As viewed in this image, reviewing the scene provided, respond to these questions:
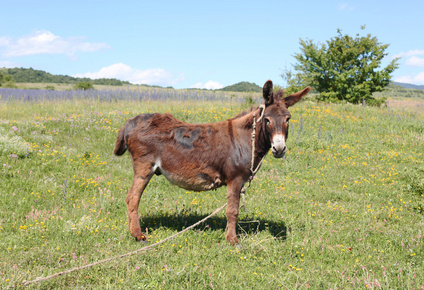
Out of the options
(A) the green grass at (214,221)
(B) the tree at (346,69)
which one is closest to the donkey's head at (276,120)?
(A) the green grass at (214,221)

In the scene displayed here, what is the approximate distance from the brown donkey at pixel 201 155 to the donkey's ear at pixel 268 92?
0.28ft

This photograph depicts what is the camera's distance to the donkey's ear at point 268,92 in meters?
4.52

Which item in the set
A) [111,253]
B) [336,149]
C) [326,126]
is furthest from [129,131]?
[326,126]

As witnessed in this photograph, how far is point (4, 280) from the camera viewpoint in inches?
141

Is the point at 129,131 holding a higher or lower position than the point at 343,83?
lower

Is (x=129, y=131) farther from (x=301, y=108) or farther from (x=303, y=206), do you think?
(x=301, y=108)

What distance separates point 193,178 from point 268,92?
1799 mm

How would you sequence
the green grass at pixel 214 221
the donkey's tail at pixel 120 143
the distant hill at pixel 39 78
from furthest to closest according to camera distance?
the distant hill at pixel 39 78 → the donkey's tail at pixel 120 143 → the green grass at pixel 214 221

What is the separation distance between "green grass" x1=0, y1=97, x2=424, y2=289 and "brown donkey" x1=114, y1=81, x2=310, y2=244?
717mm

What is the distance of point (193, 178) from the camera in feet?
16.2

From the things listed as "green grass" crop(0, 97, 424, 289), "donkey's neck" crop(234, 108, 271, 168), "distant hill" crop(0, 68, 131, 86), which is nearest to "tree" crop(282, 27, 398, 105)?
"green grass" crop(0, 97, 424, 289)

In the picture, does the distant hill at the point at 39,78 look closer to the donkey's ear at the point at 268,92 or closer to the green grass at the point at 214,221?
the green grass at the point at 214,221

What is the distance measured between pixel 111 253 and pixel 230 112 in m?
12.3

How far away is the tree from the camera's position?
23.6 metres
